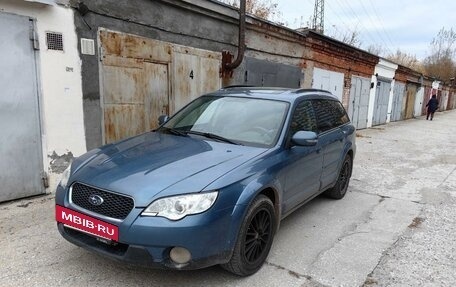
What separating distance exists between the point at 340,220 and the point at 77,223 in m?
3.31

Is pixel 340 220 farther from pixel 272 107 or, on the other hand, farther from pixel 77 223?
pixel 77 223

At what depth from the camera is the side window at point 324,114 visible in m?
4.62

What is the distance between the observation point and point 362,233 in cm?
429

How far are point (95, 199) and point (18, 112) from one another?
267cm

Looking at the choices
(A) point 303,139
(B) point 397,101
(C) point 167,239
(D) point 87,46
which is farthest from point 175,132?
(B) point 397,101

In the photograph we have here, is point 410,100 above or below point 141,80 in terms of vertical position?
below

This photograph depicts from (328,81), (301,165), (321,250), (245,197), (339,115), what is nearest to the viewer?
(245,197)

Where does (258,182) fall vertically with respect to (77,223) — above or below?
above

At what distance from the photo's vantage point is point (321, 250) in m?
3.77

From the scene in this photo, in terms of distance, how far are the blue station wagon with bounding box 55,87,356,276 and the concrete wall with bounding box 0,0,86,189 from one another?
6.15 ft

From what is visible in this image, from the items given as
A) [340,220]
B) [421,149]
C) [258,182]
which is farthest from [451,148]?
[258,182]

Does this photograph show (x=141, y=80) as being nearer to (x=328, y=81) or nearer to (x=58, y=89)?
(x=58, y=89)

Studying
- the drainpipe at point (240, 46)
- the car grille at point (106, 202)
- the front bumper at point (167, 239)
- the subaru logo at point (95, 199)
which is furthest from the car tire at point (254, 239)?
the drainpipe at point (240, 46)

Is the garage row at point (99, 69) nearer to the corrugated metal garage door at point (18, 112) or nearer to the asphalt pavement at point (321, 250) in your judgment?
the corrugated metal garage door at point (18, 112)
